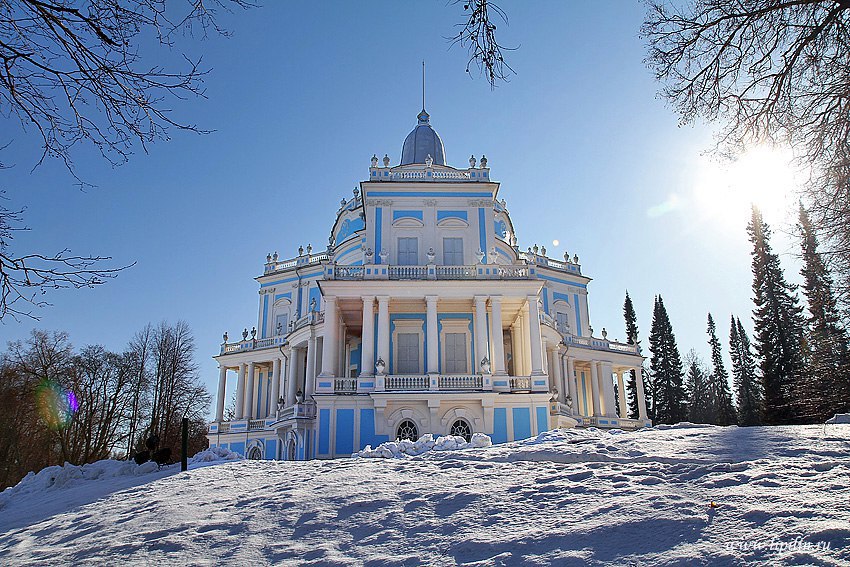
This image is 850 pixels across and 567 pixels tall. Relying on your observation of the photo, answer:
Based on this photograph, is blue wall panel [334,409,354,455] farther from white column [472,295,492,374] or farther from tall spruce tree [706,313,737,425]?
tall spruce tree [706,313,737,425]

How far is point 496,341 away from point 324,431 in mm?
7781

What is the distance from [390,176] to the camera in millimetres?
30469

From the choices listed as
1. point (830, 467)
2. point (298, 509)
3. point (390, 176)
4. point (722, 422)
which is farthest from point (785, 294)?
point (298, 509)

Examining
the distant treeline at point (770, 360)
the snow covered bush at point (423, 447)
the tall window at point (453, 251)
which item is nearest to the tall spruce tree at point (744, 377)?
the distant treeline at point (770, 360)

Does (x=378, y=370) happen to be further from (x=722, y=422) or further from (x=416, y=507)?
(x=722, y=422)

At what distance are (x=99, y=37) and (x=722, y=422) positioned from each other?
208 feet

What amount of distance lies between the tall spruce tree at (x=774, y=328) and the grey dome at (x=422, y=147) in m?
21.2

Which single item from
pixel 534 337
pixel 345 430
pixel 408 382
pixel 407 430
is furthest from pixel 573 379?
pixel 345 430

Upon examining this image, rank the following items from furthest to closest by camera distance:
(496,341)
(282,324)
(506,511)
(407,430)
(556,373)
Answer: (282,324)
(556,373)
(496,341)
(407,430)
(506,511)

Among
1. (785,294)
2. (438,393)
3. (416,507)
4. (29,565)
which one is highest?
(785,294)

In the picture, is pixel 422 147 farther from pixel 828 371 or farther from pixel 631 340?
pixel 631 340

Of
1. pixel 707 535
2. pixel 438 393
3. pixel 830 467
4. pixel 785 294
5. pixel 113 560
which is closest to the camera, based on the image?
pixel 707 535

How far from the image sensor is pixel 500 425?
25.2 m

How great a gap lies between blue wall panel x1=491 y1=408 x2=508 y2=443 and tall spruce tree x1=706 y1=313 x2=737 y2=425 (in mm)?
40501
